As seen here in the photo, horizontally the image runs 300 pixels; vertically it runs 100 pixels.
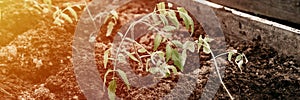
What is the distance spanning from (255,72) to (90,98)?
0.71 metres

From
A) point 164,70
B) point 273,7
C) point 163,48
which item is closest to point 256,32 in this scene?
point 273,7

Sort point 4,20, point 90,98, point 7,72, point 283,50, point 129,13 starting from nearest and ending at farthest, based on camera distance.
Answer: point 90,98 < point 7,72 < point 283,50 < point 4,20 < point 129,13

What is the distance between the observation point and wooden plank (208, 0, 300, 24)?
62.6 inches

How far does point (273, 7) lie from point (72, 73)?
3.03ft

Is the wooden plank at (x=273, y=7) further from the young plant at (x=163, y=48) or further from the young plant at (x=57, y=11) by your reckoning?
the young plant at (x=57, y=11)

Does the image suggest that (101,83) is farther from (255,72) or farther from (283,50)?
(283,50)

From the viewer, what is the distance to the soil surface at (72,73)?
1.50m

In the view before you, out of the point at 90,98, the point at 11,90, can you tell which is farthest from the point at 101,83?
the point at 11,90

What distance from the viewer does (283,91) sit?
4.91ft

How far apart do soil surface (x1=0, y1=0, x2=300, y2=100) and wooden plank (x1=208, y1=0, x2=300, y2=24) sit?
16cm

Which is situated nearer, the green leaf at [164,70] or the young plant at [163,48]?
the young plant at [163,48]

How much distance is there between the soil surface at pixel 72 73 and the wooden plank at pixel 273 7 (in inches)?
6.4

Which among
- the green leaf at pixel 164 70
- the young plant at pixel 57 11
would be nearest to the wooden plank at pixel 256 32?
the green leaf at pixel 164 70

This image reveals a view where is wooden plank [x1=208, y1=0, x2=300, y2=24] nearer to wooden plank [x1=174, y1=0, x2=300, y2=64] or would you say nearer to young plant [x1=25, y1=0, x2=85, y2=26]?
wooden plank [x1=174, y1=0, x2=300, y2=64]
